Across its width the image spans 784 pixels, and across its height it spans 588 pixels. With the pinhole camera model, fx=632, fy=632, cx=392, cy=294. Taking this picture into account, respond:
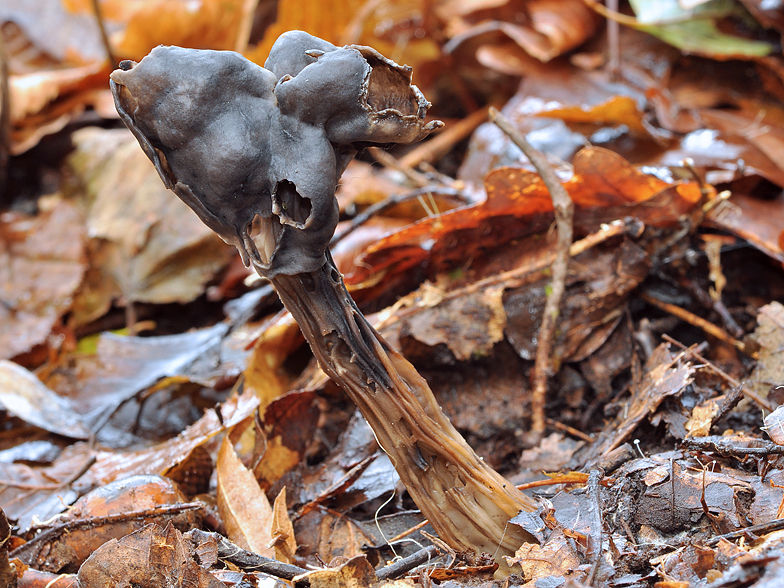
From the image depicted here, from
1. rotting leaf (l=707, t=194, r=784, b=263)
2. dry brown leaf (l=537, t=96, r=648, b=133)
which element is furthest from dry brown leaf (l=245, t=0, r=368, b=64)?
rotting leaf (l=707, t=194, r=784, b=263)

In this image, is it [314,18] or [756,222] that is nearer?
[756,222]

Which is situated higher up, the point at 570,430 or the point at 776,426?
the point at 776,426

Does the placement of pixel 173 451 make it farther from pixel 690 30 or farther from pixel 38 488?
pixel 690 30

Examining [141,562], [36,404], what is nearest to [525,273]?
[141,562]

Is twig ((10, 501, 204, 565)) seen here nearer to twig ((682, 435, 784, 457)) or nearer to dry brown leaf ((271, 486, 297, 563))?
dry brown leaf ((271, 486, 297, 563))

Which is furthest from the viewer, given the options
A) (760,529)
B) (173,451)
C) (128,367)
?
(128,367)

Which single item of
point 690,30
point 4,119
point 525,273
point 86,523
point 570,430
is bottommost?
point 570,430
